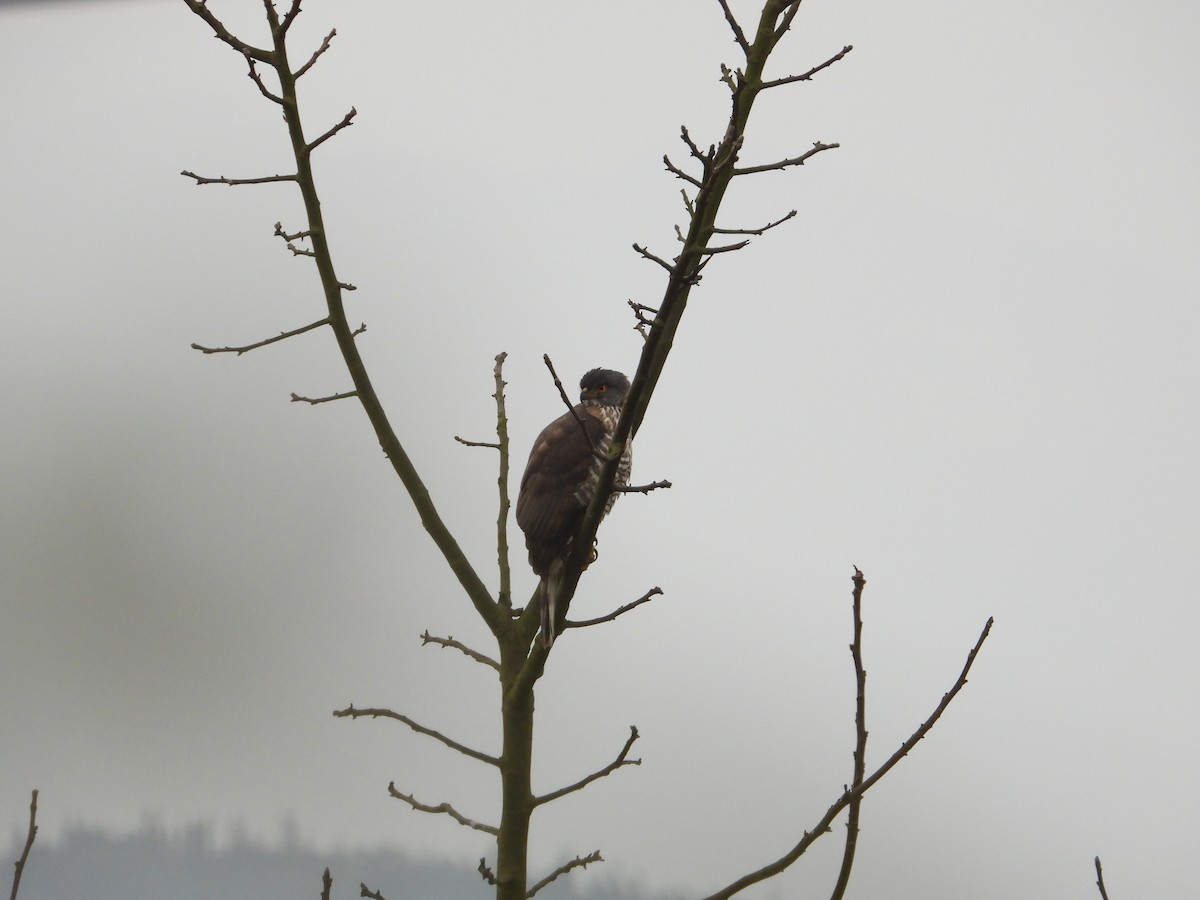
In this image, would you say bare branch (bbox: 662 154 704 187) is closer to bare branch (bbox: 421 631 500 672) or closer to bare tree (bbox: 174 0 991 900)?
bare tree (bbox: 174 0 991 900)

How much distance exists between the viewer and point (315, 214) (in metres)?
2.05

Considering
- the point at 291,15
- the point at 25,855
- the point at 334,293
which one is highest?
the point at 291,15

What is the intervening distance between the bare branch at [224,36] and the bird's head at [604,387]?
1.27 m

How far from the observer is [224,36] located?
188 cm

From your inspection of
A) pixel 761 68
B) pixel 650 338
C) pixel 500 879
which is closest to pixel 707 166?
pixel 650 338

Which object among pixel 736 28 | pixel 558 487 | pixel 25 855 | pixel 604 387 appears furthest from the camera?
pixel 604 387

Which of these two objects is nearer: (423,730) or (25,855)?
(25,855)

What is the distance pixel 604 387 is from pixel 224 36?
137cm

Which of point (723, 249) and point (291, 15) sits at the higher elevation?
point (291, 15)

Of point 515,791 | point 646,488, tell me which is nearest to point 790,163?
point 646,488

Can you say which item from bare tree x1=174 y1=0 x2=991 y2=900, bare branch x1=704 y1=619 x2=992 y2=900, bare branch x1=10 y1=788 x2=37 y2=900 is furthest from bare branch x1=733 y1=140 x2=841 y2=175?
bare branch x1=10 y1=788 x2=37 y2=900

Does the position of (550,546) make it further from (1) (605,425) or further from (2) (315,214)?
(2) (315,214)

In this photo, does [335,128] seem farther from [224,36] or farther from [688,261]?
[688,261]

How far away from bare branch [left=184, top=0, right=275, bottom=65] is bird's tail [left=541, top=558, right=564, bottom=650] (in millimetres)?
1076
